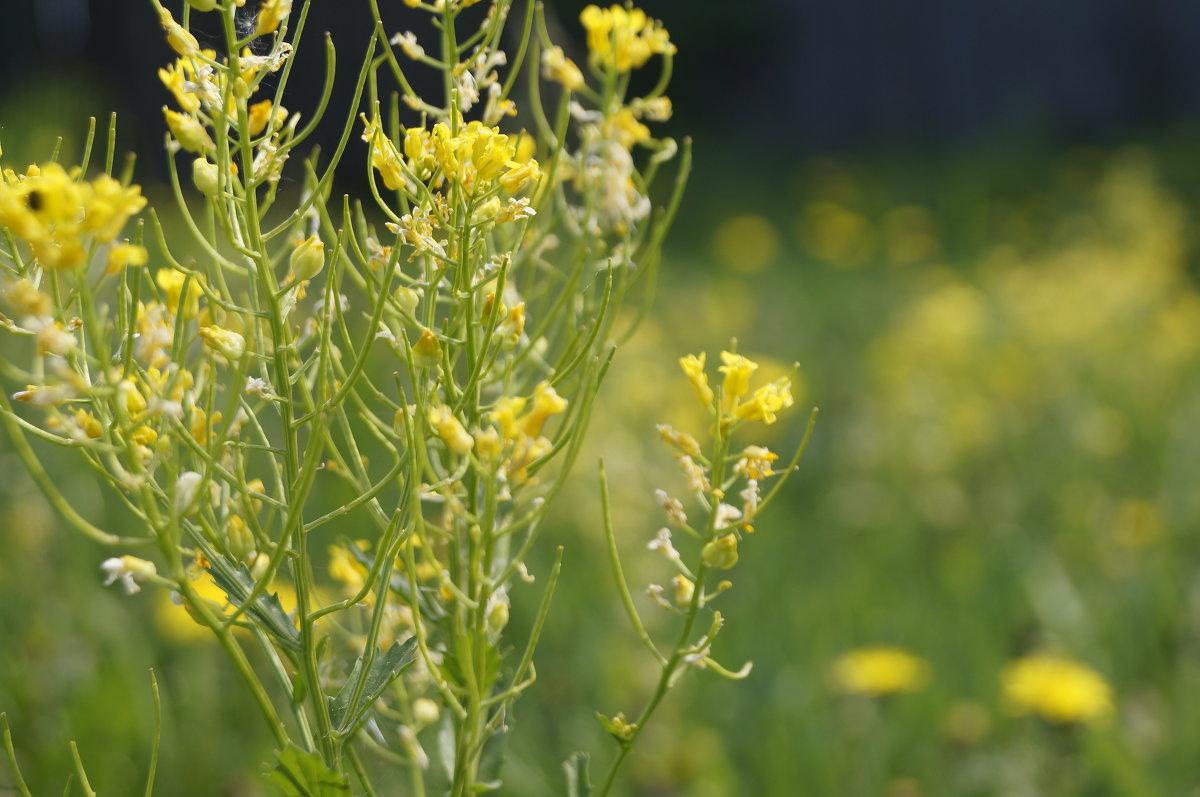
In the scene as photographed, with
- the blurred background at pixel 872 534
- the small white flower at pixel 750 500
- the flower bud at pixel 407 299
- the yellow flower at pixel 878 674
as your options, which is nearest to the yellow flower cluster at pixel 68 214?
the flower bud at pixel 407 299

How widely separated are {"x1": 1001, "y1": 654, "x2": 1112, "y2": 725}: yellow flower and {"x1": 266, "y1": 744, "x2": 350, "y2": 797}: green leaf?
4.51ft

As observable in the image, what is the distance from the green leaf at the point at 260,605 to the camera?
61 cm

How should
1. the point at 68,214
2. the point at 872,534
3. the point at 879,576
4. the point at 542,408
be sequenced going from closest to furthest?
the point at 68,214, the point at 542,408, the point at 879,576, the point at 872,534

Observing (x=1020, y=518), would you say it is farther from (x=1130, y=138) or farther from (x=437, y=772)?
(x=1130, y=138)

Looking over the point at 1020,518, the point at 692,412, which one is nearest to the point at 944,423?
the point at 1020,518

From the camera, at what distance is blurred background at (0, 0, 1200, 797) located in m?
1.78

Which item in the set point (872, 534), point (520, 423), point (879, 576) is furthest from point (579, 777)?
point (872, 534)

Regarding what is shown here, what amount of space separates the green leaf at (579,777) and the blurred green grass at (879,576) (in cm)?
65

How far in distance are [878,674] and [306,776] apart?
1362mm

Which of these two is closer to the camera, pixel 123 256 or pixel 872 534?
pixel 123 256

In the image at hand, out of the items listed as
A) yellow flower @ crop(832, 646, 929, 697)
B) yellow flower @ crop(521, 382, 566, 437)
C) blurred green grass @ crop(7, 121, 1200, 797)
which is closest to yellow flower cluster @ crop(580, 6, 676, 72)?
yellow flower @ crop(521, 382, 566, 437)

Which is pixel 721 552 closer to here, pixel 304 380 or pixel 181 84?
pixel 304 380

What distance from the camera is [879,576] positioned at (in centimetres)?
238

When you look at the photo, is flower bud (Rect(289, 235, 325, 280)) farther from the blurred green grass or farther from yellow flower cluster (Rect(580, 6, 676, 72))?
the blurred green grass
